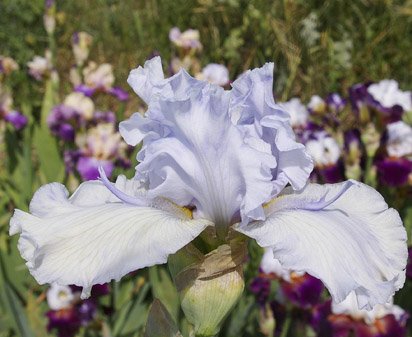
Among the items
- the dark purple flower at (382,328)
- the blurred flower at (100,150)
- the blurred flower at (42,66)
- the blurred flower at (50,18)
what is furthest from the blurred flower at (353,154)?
the blurred flower at (50,18)

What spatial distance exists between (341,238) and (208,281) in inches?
5.6

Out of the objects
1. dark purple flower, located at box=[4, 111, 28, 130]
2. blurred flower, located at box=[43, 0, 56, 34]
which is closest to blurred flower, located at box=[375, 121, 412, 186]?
dark purple flower, located at box=[4, 111, 28, 130]

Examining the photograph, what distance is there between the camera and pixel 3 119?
7.93 ft

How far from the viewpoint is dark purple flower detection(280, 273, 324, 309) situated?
133cm

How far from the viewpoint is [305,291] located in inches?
52.7

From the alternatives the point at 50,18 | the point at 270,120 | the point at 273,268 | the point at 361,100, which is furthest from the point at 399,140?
the point at 50,18

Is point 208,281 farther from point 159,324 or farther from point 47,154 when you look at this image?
point 47,154

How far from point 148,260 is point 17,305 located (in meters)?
0.82

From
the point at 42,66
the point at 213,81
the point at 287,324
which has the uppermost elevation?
the point at 42,66

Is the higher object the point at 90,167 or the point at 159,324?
the point at 159,324

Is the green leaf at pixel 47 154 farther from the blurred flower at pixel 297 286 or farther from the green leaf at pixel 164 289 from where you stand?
the blurred flower at pixel 297 286

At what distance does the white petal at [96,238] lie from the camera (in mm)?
568

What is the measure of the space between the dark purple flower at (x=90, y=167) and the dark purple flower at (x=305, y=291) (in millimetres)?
689

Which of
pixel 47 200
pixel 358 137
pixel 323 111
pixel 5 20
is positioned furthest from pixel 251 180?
pixel 5 20
